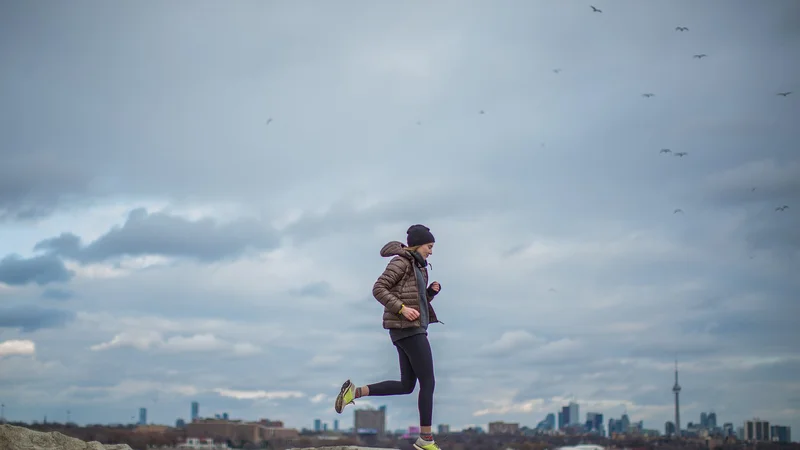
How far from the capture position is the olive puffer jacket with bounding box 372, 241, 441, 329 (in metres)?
12.9

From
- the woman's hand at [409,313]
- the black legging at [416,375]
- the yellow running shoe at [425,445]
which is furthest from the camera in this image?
the yellow running shoe at [425,445]

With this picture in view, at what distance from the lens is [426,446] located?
13.3m

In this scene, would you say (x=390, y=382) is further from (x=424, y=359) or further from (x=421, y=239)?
(x=421, y=239)

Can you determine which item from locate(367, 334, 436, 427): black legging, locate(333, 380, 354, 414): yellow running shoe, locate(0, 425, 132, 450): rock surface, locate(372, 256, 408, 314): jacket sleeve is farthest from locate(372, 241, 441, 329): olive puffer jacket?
locate(0, 425, 132, 450): rock surface

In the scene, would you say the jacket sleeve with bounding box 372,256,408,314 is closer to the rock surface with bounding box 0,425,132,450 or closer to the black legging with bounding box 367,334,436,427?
the black legging with bounding box 367,334,436,427

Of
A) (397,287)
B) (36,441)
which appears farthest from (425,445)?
(36,441)

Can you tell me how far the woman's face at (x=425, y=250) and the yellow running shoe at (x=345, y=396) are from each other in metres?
2.09

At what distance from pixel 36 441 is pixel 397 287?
5.39 metres

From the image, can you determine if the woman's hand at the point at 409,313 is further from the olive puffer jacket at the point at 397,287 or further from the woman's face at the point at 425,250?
the woman's face at the point at 425,250

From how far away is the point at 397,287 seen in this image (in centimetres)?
1320

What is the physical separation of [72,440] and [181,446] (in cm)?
17851

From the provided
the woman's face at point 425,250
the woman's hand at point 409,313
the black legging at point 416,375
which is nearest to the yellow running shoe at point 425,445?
the black legging at point 416,375

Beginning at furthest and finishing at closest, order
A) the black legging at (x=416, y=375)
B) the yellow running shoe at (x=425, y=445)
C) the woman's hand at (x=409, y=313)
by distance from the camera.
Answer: the yellow running shoe at (x=425, y=445), the black legging at (x=416, y=375), the woman's hand at (x=409, y=313)

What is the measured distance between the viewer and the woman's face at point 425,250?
1344cm
